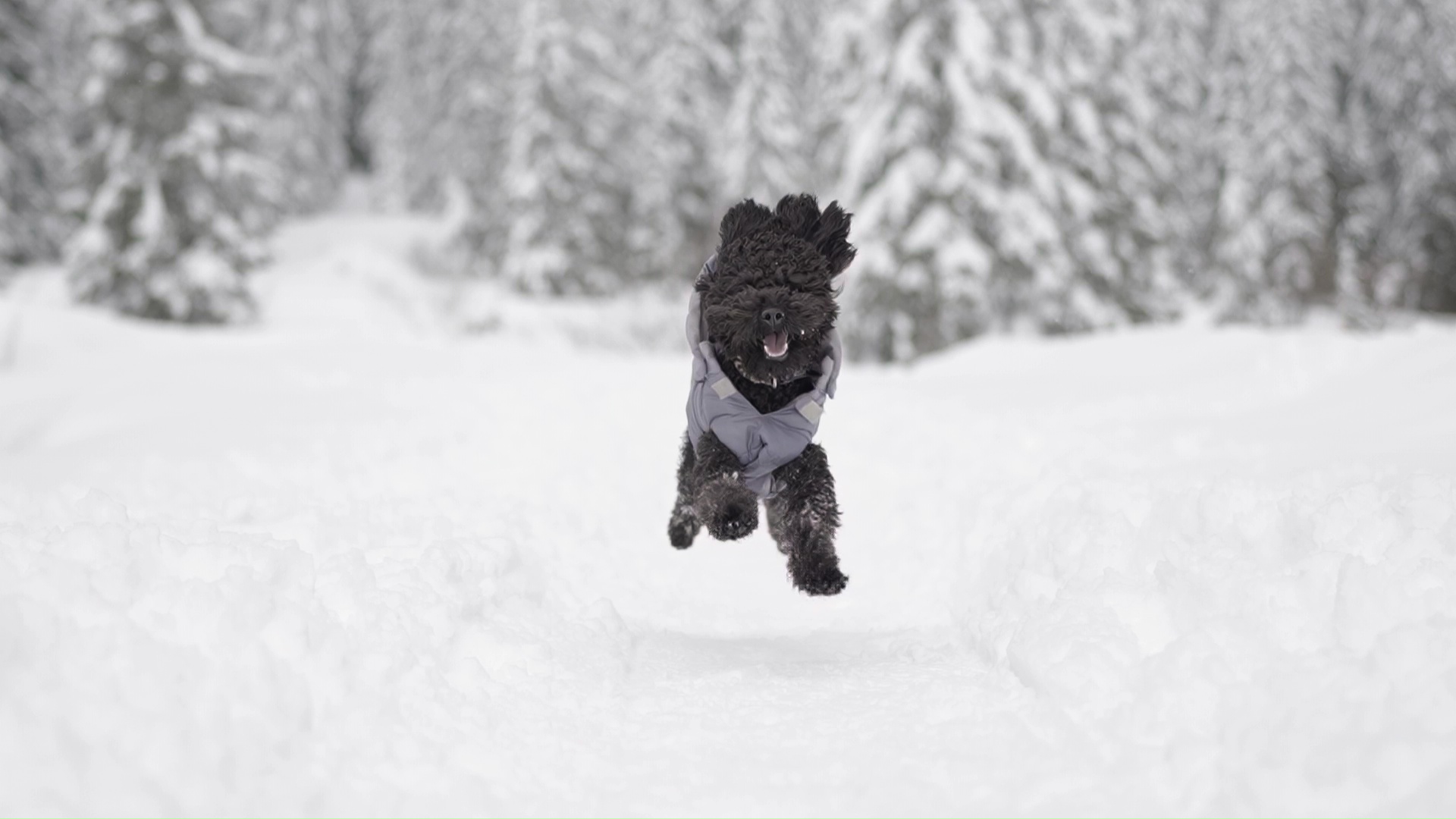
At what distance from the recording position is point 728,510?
4133 mm

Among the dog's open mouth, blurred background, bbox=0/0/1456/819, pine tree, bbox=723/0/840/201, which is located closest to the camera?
blurred background, bbox=0/0/1456/819

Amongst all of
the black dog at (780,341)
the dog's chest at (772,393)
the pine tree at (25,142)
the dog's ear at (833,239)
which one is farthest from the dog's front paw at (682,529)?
the pine tree at (25,142)

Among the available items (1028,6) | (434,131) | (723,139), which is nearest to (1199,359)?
(1028,6)

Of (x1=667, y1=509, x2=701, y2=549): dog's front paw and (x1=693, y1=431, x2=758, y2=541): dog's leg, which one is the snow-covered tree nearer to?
(x1=667, y1=509, x2=701, y2=549): dog's front paw

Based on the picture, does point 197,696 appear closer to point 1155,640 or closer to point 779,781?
point 779,781

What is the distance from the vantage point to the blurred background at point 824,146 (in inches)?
685

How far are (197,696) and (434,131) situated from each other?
34.4 m

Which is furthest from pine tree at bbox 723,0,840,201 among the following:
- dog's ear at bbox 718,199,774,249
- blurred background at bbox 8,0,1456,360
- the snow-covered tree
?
dog's ear at bbox 718,199,774,249

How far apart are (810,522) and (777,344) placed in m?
0.79

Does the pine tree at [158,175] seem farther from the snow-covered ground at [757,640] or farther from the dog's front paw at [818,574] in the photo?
the dog's front paw at [818,574]

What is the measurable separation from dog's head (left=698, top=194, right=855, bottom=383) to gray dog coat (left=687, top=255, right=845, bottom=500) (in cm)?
8

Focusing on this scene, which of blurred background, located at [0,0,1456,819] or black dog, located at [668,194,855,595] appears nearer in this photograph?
blurred background, located at [0,0,1456,819]

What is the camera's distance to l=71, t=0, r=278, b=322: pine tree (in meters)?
19.5

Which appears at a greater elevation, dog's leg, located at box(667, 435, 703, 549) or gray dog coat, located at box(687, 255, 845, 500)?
gray dog coat, located at box(687, 255, 845, 500)
